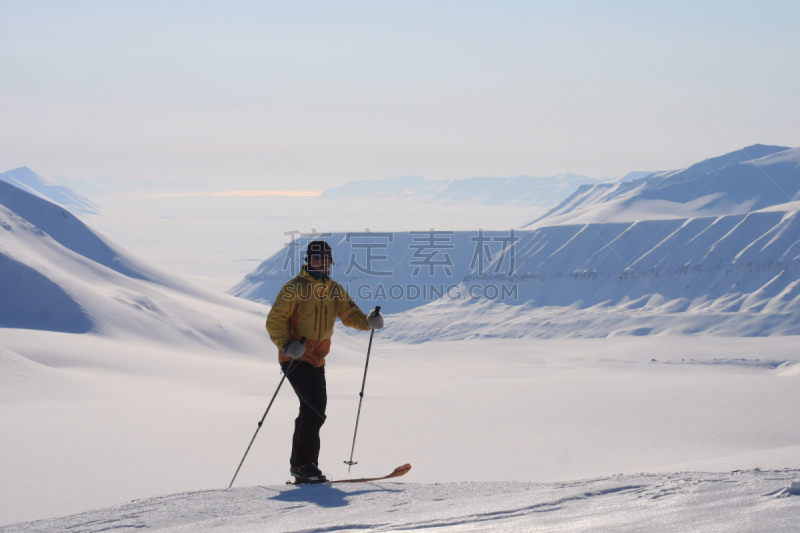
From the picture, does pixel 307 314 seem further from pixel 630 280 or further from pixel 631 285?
pixel 630 280

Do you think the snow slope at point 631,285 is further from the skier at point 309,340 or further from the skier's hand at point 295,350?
the skier's hand at point 295,350

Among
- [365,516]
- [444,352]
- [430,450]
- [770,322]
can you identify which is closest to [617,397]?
[430,450]

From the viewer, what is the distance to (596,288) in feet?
356

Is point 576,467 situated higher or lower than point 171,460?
lower

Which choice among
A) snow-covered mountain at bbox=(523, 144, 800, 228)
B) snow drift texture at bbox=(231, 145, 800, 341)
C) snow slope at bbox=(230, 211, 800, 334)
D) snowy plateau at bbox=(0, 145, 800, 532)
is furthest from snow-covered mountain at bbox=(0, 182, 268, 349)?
snow-covered mountain at bbox=(523, 144, 800, 228)

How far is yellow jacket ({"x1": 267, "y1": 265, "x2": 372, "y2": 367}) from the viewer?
672 centimetres

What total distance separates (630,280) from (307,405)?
347 feet

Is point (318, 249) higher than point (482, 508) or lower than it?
higher

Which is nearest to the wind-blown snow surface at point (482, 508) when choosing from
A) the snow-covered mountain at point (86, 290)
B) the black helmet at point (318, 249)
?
the black helmet at point (318, 249)

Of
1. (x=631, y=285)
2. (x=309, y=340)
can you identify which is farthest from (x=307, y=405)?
(x=631, y=285)

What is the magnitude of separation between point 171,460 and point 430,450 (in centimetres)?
532

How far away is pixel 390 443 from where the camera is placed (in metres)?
14.8

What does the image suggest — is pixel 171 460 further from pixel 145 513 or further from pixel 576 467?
pixel 576 467

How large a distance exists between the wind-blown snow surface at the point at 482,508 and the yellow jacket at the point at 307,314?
4.58 ft
